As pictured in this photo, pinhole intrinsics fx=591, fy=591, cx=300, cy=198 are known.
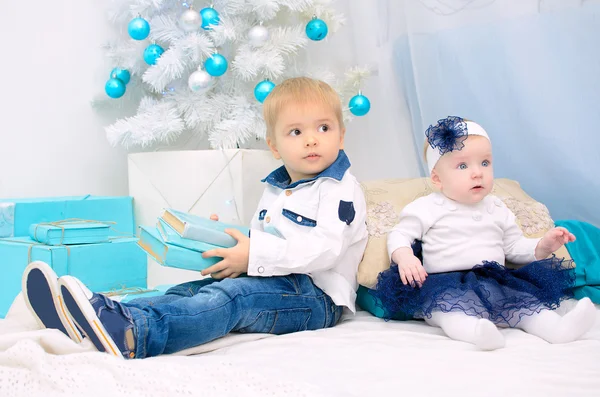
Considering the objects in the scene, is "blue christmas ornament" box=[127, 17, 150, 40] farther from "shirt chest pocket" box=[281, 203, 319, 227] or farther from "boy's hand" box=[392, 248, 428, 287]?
"boy's hand" box=[392, 248, 428, 287]

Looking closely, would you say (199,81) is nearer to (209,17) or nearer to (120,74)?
(209,17)

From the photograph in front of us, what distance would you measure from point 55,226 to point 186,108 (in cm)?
54

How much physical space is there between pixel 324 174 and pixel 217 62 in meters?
0.68

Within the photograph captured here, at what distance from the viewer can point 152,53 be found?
1.89m

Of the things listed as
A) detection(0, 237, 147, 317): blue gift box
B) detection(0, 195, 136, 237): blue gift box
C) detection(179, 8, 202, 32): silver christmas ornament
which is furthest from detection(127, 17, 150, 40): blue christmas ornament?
detection(0, 237, 147, 317): blue gift box

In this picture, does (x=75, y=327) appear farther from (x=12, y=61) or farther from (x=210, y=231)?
(x=12, y=61)

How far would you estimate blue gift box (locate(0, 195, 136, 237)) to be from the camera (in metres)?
1.76

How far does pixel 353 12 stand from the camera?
2025 mm

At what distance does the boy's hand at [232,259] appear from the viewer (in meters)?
1.16

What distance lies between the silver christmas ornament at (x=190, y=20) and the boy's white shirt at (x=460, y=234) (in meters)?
0.93

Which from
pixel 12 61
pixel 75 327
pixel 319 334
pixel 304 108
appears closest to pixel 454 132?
pixel 304 108

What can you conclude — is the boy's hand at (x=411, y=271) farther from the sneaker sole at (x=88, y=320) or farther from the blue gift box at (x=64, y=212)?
the blue gift box at (x=64, y=212)

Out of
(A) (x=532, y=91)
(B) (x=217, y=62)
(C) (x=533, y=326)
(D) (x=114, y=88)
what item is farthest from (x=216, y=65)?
(C) (x=533, y=326)

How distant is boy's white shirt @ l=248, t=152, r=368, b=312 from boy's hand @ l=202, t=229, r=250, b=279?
2 cm
